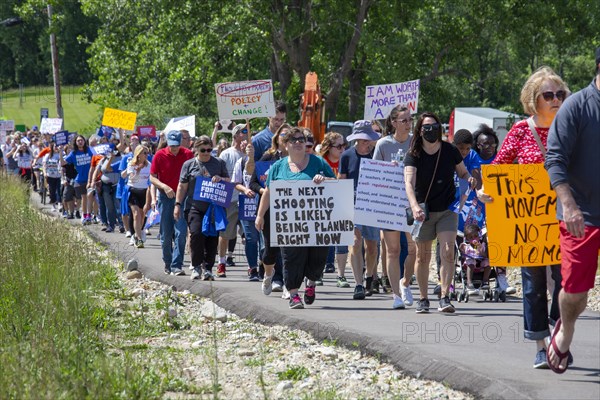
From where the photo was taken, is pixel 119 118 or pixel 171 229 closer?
pixel 171 229

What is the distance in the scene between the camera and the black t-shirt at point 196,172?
1441 cm

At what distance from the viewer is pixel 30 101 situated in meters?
98.6

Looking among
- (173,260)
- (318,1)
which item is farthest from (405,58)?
(173,260)

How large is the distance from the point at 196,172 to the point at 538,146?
727cm

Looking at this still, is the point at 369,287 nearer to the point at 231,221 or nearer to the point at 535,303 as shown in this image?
the point at 231,221

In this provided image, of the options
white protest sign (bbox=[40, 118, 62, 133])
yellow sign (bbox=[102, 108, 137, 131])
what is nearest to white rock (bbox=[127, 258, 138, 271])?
yellow sign (bbox=[102, 108, 137, 131])

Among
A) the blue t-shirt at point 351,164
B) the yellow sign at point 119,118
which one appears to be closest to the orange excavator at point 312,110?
the yellow sign at point 119,118

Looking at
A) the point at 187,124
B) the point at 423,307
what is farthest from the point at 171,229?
the point at 187,124

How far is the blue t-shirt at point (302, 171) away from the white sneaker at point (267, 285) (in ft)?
4.88

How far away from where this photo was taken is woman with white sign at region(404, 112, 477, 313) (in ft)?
33.2

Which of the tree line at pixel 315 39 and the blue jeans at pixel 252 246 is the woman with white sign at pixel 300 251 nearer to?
the blue jeans at pixel 252 246

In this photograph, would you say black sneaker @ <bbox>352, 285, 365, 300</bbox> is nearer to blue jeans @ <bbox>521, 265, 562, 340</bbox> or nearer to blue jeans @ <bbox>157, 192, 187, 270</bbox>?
blue jeans @ <bbox>157, 192, 187, 270</bbox>

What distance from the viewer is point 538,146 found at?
7730mm

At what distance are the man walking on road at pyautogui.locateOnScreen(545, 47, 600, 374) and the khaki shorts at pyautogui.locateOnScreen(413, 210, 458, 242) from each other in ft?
11.6
